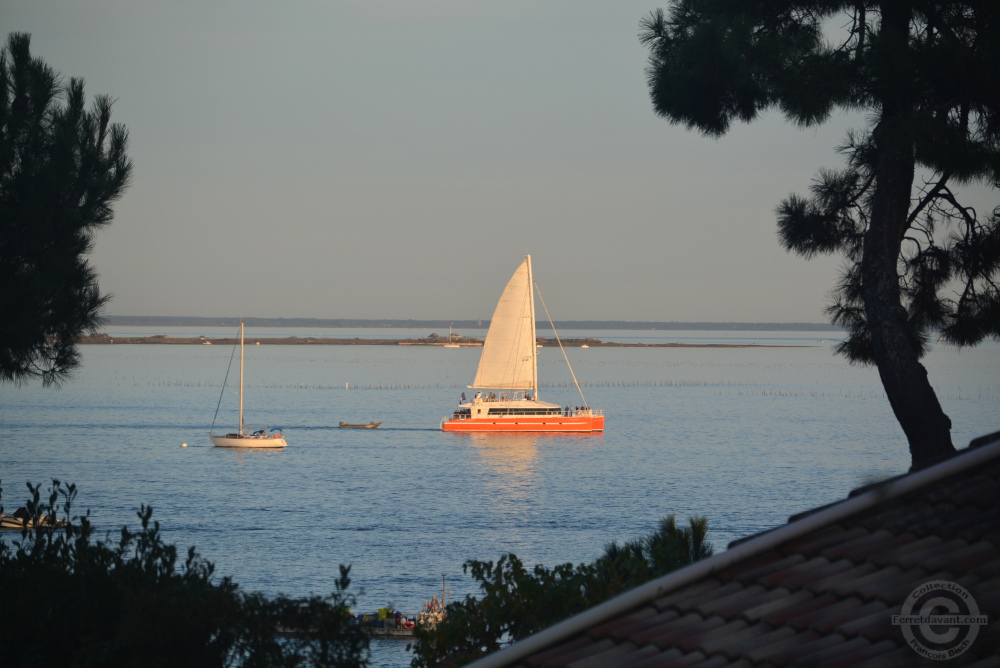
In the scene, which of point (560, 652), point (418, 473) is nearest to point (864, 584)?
point (560, 652)

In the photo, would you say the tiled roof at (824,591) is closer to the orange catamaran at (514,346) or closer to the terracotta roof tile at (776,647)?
the terracotta roof tile at (776,647)

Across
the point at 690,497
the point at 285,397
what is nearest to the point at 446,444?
the point at 690,497

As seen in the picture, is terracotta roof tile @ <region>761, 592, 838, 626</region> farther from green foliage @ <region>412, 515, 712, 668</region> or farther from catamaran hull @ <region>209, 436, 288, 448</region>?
catamaran hull @ <region>209, 436, 288, 448</region>

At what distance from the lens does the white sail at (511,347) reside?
242 ft

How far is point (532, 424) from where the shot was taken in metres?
77.3

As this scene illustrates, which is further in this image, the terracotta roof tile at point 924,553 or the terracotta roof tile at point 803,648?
the terracotta roof tile at point 924,553

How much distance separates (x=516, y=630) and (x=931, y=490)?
5627mm

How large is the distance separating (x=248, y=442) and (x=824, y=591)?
7237 cm

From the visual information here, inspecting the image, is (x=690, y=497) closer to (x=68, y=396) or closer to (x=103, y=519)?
(x=103, y=519)

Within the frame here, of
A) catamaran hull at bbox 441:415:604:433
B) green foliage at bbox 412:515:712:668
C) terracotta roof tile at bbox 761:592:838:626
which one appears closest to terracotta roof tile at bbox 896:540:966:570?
terracotta roof tile at bbox 761:592:838:626

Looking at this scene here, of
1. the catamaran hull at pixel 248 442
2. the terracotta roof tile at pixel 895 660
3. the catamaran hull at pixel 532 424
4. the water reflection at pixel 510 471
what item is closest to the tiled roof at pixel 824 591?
the terracotta roof tile at pixel 895 660

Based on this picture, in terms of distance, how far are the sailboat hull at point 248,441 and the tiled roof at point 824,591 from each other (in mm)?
70608

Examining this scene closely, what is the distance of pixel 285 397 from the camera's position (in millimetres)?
124250

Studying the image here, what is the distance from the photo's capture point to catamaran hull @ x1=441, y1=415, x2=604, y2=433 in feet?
254
